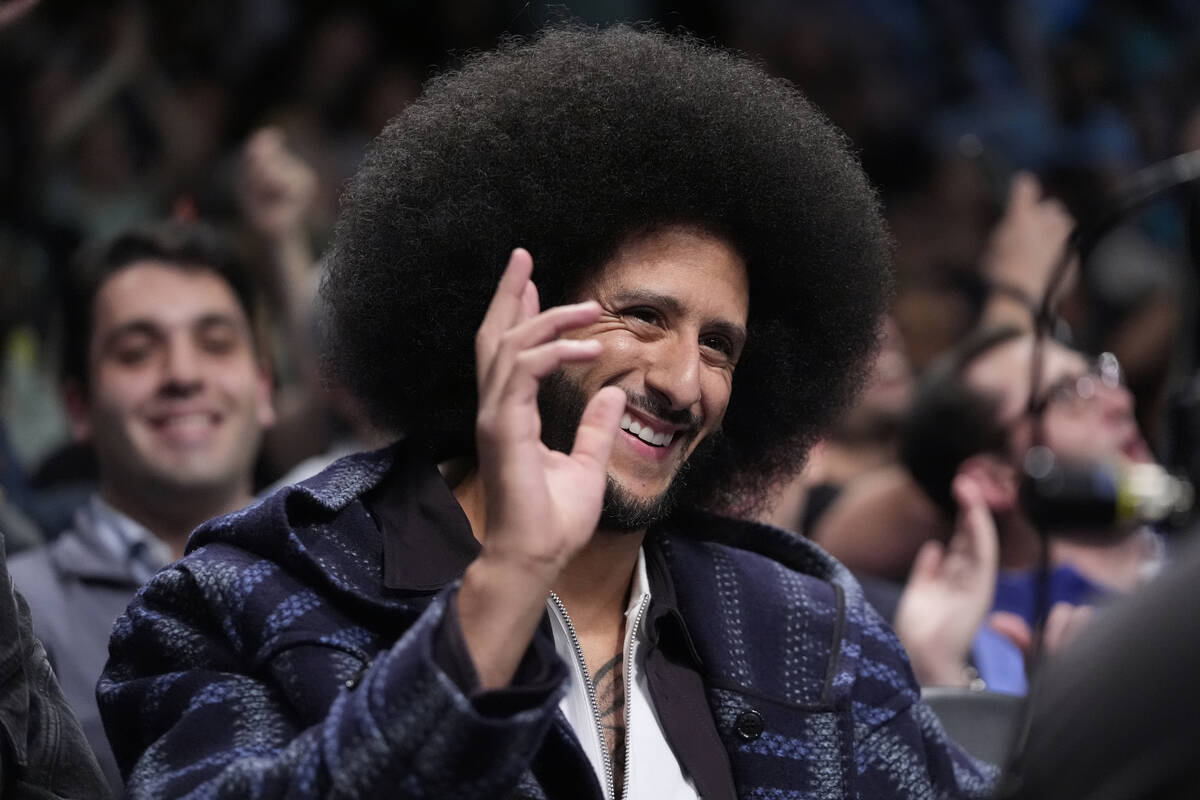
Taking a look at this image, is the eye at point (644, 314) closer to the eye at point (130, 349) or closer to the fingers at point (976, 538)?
the fingers at point (976, 538)

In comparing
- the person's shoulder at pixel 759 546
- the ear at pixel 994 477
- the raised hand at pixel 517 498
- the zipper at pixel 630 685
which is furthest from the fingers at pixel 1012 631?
the raised hand at pixel 517 498

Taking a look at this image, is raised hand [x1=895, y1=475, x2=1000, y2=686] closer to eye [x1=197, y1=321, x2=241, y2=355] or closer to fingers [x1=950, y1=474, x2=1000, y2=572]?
fingers [x1=950, y1=474, x2=1000, y2=572]

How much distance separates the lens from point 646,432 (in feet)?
8.43

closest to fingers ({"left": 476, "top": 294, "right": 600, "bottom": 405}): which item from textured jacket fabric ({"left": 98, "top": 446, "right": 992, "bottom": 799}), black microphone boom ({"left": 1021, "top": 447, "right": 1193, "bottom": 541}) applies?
textured jacket fabric ({"left": 98, "top": 446, "right": 992, "bottom": 799})

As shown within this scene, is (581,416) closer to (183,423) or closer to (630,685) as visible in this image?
(630,685)

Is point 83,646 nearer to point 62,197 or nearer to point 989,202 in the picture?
point 62,197

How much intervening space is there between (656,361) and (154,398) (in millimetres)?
1771

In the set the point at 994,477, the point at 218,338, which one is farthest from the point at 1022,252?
the point at 218,338

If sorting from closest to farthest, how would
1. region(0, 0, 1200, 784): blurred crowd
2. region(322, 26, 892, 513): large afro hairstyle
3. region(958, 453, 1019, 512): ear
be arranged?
region(322, 26, 892, 513): large afro hairstyle < region(0, 0, 1200, 784): blurred crowd < region(958, 453, 1019, 512): ear

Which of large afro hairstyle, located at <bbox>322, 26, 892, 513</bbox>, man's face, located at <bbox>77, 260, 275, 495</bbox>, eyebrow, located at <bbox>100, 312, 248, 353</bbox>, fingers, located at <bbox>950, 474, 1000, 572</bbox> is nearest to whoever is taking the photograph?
large afro hairstyle, located at <bbox>322, 26, 892, 513</bbox>

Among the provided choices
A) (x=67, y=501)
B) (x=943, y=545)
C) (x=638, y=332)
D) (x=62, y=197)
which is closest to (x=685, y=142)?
(x=638, y=332)

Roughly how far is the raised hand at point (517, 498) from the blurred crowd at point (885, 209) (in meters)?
0.75

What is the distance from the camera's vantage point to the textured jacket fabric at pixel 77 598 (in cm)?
332

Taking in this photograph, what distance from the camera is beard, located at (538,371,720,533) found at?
2562 mm
